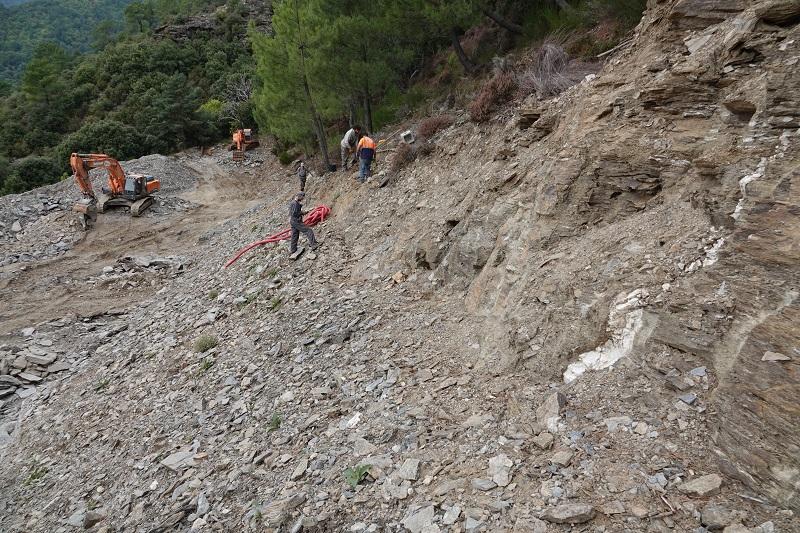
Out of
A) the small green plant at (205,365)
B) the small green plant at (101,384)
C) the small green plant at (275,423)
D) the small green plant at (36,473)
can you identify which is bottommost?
the small green plant at (36,473)

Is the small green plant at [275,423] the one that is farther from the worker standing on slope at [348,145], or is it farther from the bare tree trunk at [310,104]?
the bare tree trunk at [310,104]

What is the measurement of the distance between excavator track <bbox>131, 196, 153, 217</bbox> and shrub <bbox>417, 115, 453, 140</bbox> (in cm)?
1442

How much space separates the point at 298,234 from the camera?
40.0 feet

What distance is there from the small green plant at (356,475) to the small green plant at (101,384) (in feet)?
24.7

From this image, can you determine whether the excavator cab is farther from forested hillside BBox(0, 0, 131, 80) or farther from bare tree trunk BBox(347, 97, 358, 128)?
forested hillside BBox(0, 0, 131, 80)

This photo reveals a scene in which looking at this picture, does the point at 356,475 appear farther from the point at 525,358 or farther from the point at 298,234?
the point at 298,234

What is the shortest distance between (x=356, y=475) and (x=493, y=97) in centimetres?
907

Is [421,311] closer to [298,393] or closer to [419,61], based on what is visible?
[298,393]

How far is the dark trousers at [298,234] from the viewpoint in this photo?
11812mm

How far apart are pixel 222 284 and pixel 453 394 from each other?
886 cm

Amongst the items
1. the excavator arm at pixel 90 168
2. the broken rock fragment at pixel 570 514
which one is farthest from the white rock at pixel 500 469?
the excavator arm at pixel 90 168

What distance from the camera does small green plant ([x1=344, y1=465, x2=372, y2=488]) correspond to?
16.4ft

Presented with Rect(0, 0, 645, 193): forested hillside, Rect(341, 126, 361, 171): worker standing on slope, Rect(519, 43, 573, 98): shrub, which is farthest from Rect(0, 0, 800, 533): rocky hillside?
Rect(341, 126, 361, 171): worker standing on slope

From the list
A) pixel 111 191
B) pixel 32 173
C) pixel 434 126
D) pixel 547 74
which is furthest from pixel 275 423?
pixel 32 173
